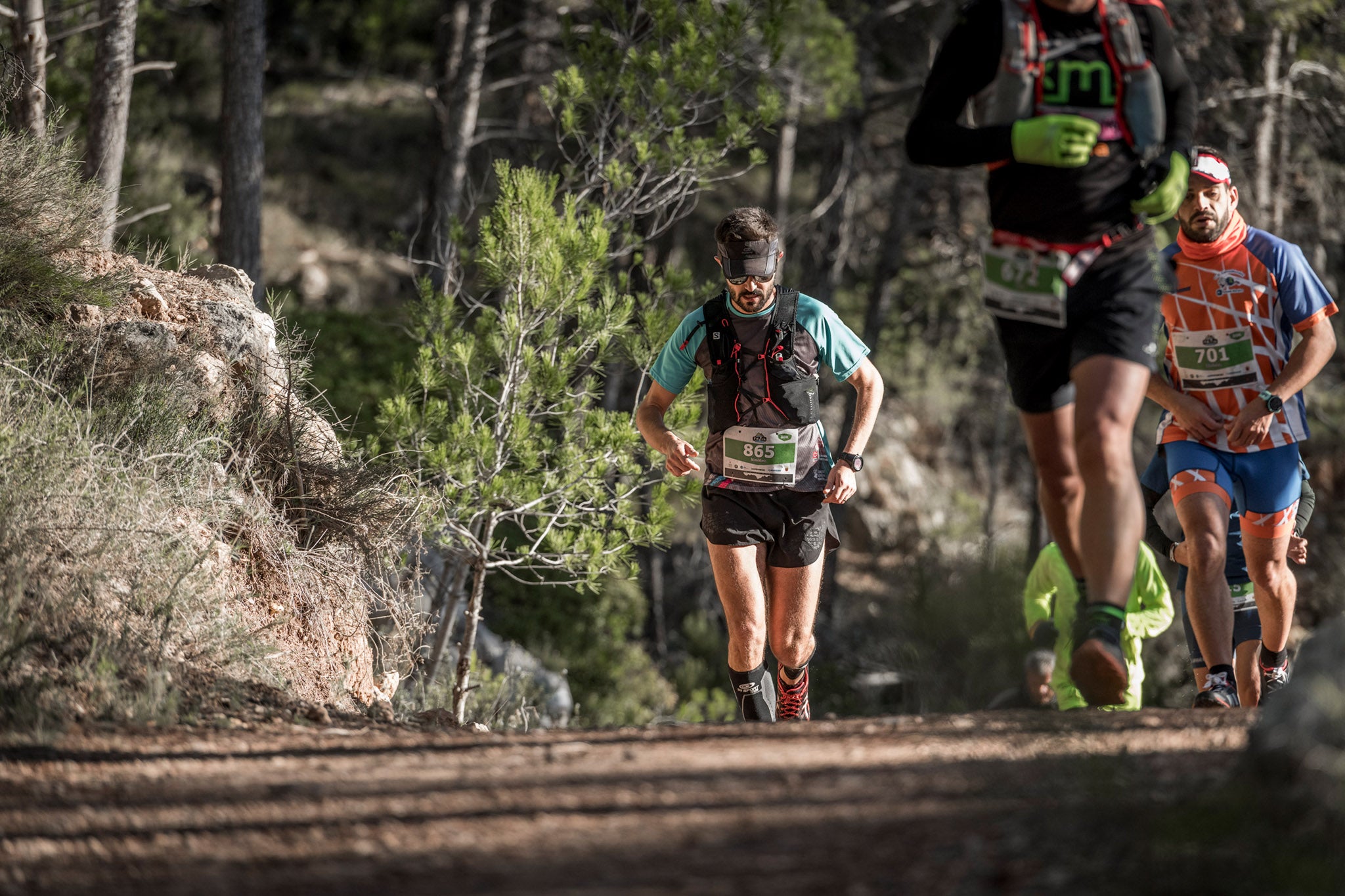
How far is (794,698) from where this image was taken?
547 cm

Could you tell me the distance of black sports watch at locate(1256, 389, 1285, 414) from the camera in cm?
483

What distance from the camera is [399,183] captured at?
2589 cm

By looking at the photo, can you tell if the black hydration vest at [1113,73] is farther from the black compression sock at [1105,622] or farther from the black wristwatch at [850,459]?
the black wristwatch at [850,459]

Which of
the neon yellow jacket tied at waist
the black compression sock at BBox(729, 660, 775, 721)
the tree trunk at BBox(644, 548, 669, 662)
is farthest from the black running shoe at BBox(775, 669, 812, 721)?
the tree trunk at BBox(644, 548, 669, 662)

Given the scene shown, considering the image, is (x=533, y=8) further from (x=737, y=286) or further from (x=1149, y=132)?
(x=1149, y=132)

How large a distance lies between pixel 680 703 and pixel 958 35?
12.4 meters

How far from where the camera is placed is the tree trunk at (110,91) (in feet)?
28.0

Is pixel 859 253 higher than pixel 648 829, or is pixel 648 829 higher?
pixel 648 829

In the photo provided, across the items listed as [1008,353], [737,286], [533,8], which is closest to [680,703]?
[533,8]

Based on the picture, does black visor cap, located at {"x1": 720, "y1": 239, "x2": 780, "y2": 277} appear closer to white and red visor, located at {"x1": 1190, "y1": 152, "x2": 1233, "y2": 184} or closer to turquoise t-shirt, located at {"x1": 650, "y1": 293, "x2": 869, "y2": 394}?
turquoise t-shirt, located at {"x1": 650, "y1": 293, "x2": 869, "y2": 394}

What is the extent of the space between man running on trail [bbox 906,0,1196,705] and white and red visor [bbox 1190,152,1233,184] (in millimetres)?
1380

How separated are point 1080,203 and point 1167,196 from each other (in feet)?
0.78

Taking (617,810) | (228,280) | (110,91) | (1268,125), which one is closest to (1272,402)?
(617,810)

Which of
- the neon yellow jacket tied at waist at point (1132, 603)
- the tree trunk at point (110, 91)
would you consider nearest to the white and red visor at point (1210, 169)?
the neon yellow jacket tied at waist at point (1132, 603)
